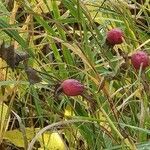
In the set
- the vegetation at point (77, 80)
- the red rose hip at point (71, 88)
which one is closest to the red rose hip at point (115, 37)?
A: the vegetation at point (77, 80)

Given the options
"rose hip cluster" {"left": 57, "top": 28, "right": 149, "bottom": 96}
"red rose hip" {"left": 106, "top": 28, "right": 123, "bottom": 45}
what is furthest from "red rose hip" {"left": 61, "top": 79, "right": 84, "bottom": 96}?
"red rose hip" {"left": 106, "top": 28, "right": 123, "bottom": 45}

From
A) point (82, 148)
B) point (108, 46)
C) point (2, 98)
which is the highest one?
point (108, 46)

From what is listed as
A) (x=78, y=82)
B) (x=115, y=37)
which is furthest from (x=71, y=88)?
(x=115, y=37)

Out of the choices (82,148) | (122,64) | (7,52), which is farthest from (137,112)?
(7,52)

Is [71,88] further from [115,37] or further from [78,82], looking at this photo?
[115,37]

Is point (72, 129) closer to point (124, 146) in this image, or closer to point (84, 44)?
point (84, 44)

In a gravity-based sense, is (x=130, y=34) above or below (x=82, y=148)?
above

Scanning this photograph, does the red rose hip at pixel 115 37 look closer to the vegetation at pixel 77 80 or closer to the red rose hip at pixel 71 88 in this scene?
the vegetation at pixel 77 80

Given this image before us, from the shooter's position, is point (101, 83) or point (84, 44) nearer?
point (101, 83)
